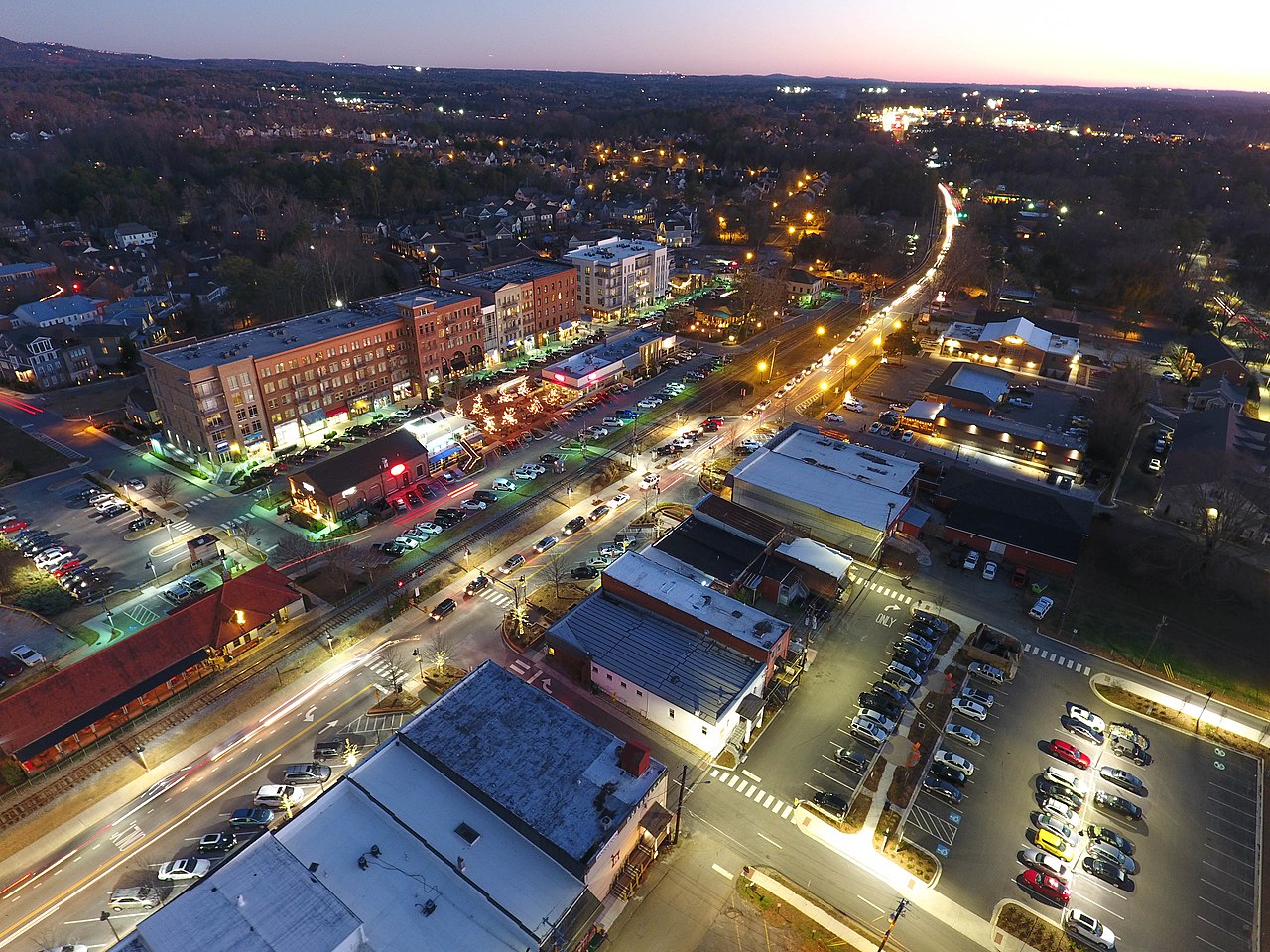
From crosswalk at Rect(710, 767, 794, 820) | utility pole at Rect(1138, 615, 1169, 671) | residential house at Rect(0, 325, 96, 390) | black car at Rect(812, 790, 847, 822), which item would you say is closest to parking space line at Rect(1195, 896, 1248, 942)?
black car at Rect(812, 790, 847, 822)

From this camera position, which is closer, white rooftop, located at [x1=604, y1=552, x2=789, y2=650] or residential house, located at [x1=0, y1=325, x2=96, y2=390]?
white rooftop, located at [x1=604, y1=552, x2=789, y2=650]

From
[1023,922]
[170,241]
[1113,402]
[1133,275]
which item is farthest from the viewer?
[170,241]

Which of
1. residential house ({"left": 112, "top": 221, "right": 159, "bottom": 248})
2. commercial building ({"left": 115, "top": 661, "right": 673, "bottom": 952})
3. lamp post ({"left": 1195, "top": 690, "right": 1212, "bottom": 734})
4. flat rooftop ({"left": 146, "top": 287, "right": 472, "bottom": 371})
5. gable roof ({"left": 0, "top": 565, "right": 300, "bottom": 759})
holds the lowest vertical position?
lamp post ({"left": 1195, "top": 690, "right": 1212, "bottom": 734})

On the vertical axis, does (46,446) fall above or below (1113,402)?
below

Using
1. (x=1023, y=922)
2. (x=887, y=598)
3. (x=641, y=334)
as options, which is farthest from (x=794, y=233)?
(x=1023, y=922)

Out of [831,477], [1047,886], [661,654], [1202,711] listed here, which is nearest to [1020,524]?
[831,477]

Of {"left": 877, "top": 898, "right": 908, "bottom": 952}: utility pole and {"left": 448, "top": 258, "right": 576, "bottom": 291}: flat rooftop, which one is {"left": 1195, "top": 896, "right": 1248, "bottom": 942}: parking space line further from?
{"left": 448, "top": 258, "right": 576, "bottom": 291}: flat rooftop

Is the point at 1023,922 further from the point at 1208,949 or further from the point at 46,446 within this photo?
the point at 46,446

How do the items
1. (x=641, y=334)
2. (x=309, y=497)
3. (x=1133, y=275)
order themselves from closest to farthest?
(x=309, y=497) < (x=641, y=334) < (x=1133, y=275)
